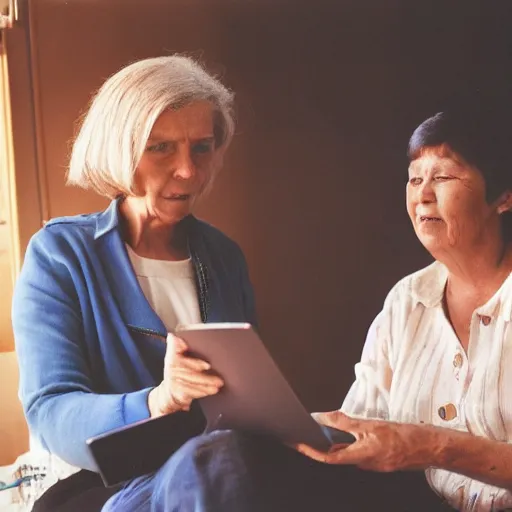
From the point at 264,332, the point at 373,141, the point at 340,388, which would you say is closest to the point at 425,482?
the point at 340,388

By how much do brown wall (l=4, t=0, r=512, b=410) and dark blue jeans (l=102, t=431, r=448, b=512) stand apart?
0.13 meters

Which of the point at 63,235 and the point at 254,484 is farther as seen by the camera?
the point at 63,235

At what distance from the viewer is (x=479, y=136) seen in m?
0.77

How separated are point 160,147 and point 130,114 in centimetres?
5

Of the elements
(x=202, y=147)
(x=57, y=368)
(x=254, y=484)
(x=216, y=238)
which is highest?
(x=202, y=147)

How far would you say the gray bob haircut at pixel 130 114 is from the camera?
0.78 meters

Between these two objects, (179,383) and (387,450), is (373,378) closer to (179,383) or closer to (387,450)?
(387,450)

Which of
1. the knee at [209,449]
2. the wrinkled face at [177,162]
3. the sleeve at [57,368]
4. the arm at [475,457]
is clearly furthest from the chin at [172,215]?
the arm at [475,457]

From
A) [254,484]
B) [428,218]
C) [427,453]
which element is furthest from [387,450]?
[428,218]

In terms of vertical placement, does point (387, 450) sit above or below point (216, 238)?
below

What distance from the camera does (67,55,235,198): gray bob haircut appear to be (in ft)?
2.54

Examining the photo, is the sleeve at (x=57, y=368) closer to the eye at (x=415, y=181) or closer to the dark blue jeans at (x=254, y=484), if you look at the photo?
the dark blue jeans at (x=254, y=484)

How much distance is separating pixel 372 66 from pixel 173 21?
243 mm

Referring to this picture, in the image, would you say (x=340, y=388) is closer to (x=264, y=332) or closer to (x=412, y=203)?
(x=264, y=332)
